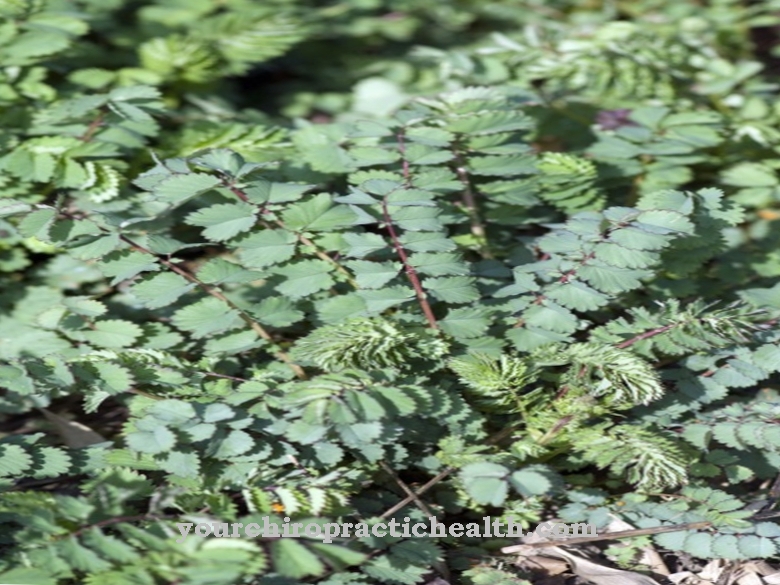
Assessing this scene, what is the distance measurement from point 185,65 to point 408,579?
1822 mm

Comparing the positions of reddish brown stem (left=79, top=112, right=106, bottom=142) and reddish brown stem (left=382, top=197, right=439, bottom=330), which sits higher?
reddish brown stem (left=79, top=112, right=106, bottom=142)

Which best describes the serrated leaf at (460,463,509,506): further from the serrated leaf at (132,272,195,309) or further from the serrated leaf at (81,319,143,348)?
the serrated leaf at (81,319,143,348)

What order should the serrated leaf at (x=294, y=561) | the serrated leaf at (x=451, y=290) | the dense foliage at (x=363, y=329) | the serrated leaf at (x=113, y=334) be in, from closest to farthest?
the serrated leaf at (x=294, y=561) → the dense foliage at (x=363, y=329) → the serrated leaf at (x=451, y=290) → the serrated leaf at (x=113, y=334)

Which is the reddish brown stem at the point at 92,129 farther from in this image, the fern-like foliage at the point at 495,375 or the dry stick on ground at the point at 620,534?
the dry stick on ground at the point at 620,534

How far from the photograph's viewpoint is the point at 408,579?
1.96m

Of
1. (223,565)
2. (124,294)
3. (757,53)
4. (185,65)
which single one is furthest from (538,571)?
(757,53)

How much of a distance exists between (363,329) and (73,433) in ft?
2.72

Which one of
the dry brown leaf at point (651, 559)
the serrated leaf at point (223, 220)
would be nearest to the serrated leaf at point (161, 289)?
the serrated leaf at point (223, 220)

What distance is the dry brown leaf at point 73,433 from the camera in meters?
2.40

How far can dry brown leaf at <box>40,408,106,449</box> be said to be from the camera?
2.40m

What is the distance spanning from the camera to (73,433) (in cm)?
241

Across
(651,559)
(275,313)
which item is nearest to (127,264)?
(275,313)

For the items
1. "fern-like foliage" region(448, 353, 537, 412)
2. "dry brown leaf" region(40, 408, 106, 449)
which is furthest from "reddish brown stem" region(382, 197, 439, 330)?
"dry brown leaf" region(40, 408, 106, 449)

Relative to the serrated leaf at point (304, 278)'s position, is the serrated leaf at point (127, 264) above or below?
above
